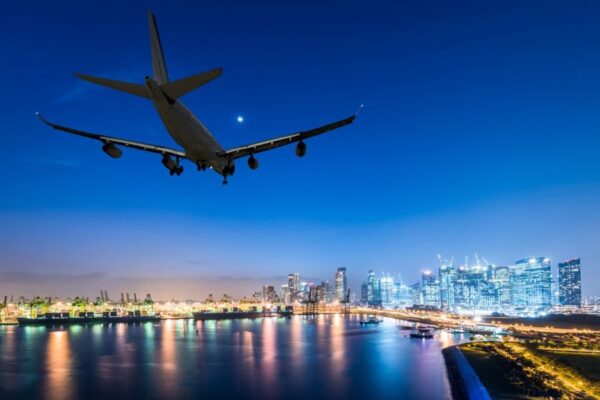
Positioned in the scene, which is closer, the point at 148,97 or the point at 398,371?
the point at 148,97

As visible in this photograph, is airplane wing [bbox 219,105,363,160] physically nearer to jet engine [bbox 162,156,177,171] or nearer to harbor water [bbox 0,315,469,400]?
jet engine [bbox 162,156,177,171]

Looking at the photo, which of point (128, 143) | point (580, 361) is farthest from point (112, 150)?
point (580, 361)

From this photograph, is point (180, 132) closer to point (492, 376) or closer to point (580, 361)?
point (492, 376)

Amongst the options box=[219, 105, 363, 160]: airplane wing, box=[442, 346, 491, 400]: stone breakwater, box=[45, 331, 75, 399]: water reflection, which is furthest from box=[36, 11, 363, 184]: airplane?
box=[45, 331, 75, 399]: water reflection

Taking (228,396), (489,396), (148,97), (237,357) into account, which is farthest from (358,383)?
(148,97)

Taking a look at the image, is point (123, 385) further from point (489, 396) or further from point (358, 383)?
point (489, 396)

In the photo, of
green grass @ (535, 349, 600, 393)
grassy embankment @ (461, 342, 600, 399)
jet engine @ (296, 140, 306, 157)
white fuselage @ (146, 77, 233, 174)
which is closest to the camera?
white fuselage @ (146, 77, 233, 174)
